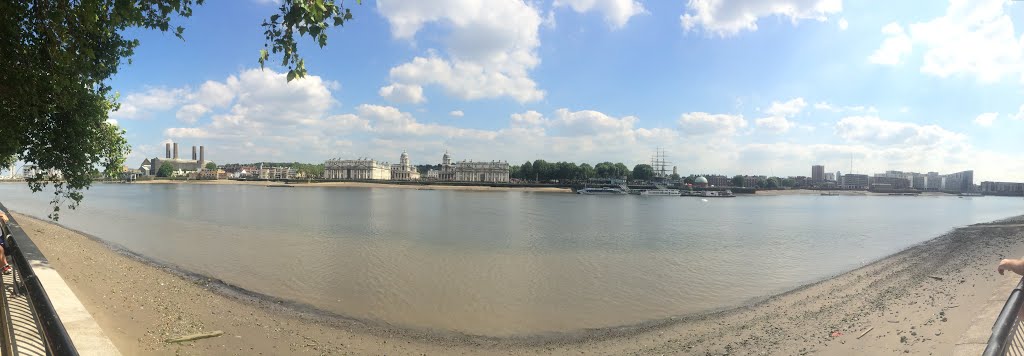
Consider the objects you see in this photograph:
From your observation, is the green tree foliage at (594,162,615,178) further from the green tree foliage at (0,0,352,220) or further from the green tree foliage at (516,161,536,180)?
the green tree foliage at (0,0,352,220)

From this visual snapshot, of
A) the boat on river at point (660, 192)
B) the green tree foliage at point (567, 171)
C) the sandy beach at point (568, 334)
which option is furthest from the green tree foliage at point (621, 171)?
the sandy beach at point (568, 334)

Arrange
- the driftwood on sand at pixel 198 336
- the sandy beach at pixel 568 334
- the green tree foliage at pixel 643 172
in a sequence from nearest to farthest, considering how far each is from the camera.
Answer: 1. the driftwood on sand at pixel 198 336
2. the sandy beach at pixel 568 334
3. the green tree foliage at pixel 643 172

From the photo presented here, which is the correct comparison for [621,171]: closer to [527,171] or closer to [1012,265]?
[527,171]

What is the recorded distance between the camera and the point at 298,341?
1059cm

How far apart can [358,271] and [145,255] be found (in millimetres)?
11465

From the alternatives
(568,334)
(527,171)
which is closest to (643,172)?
(527,171)

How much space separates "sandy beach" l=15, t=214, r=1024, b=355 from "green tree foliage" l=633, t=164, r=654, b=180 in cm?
16334

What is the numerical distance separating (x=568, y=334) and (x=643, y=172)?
172 meters

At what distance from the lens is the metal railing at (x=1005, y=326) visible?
7.56 ft

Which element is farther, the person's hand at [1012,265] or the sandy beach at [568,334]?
the sandy beach at [568,334]

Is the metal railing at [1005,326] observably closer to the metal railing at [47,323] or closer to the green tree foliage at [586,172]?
the metal railing at [47,323]

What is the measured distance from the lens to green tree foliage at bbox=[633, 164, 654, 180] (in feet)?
580

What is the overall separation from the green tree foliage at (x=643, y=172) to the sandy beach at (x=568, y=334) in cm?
16334

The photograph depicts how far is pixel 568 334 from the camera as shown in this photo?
12.5m
